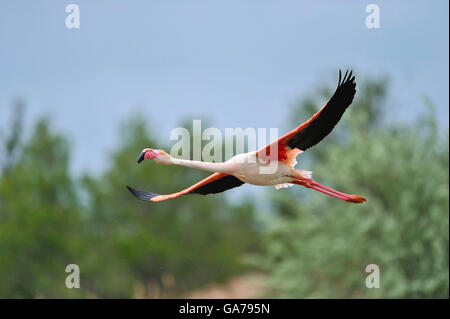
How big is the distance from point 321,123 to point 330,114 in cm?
17

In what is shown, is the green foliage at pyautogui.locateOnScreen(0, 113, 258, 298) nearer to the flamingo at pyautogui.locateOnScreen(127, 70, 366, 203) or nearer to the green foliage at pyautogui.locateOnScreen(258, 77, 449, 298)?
the green foliage at pyautogui.locateOnScreen(258, 77, 449, 298)

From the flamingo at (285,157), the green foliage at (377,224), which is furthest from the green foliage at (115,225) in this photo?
the flamingo at (285,157)

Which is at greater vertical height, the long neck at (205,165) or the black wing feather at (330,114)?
the black wing feather at (330,114)

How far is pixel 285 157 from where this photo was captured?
8.67 meters

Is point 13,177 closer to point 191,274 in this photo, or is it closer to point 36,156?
point 36,156

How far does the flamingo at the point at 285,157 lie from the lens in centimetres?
788

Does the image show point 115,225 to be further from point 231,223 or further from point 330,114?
point 330,114

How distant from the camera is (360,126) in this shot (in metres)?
27.6

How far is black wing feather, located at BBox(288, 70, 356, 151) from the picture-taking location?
804cm

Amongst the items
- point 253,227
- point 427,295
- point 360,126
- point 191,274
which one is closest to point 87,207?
point 191,274

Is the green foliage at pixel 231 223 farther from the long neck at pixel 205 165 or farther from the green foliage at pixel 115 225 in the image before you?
the long neck at pixel 205 165

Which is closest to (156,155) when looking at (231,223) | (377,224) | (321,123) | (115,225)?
(321,123)

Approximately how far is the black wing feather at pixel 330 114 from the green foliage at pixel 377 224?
14290mm
